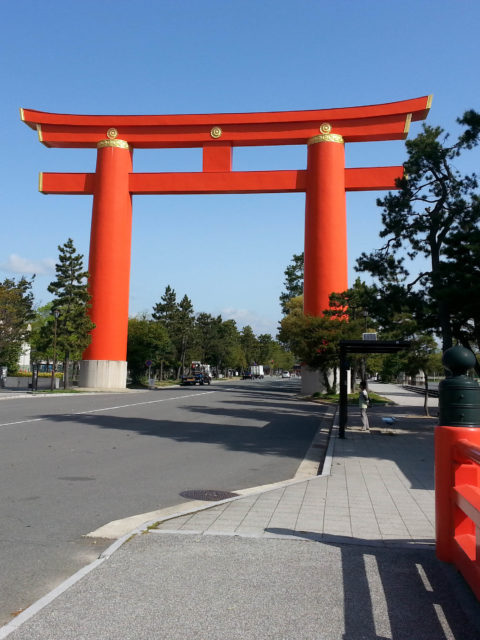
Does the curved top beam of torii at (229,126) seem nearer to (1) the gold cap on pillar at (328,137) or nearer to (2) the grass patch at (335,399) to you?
(1) the gold cap on pillar at (328,137)

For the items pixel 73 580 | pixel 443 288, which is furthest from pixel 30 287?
pixel 73 580

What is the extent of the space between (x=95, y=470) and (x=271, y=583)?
19.0 ft

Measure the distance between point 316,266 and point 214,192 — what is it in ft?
28.7

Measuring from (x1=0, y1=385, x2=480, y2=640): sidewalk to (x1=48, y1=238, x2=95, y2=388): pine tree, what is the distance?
35.7 metres

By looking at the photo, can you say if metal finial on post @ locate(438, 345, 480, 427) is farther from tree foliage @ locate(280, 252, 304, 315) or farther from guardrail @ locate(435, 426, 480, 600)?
tree foliage @ locate(280, 252, 304, 315)

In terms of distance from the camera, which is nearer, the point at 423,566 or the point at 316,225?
the point at 423,566

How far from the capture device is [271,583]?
407cm

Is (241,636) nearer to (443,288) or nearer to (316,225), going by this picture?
(443,288)

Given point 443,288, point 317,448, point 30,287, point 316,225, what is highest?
point 316,225

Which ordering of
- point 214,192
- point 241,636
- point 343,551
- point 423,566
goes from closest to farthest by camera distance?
point 241,636 → point 423,566 → point 343,551 → point 214,192

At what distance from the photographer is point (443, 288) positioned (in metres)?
16.6

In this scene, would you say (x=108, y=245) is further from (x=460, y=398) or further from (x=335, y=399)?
(x=460, y=398)

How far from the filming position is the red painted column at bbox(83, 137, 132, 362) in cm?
4156

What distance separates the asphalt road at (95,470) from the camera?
4965 millimetres
